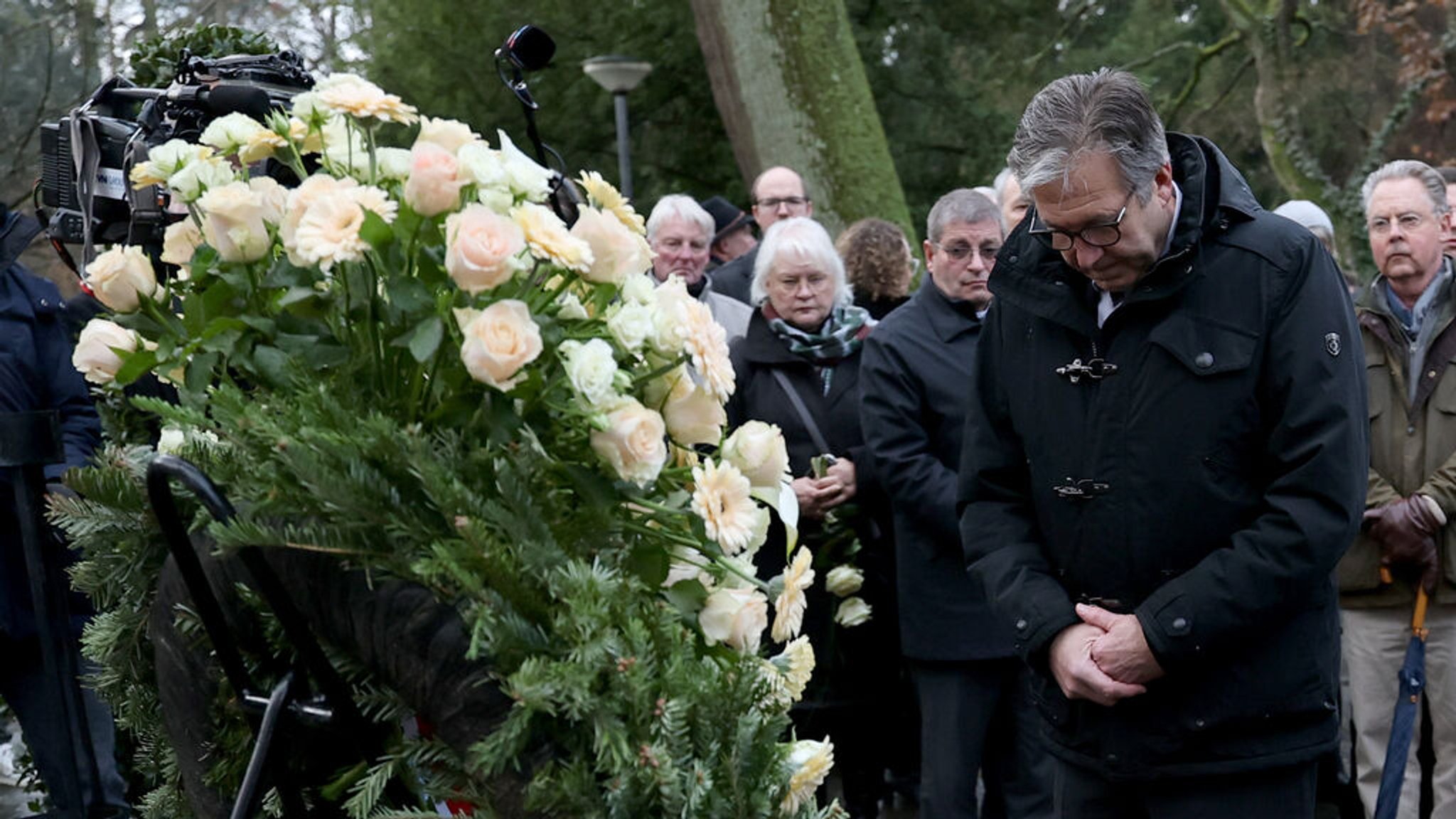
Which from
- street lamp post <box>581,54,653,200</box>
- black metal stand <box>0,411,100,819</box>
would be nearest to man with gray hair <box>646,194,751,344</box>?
black metal stand <box>0,411,100,819</box>

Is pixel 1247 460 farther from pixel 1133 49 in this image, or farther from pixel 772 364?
pixel 1133 49

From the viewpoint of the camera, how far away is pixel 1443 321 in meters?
5.10

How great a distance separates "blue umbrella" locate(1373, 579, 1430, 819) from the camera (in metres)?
4.72

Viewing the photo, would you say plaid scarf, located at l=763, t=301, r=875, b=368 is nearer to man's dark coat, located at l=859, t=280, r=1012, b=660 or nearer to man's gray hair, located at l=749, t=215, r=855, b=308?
man's gray hair, located at l=749, t=215, r=855, b=308

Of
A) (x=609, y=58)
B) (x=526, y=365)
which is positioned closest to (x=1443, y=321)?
(x=526, y=365)

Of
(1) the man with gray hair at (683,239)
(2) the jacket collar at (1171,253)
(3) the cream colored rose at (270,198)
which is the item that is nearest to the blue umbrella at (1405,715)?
(2) the jacket collar at (1171,253)

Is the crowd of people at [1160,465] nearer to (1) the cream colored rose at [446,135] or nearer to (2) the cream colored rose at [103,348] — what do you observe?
(1) the cream colored rose at [446,135]

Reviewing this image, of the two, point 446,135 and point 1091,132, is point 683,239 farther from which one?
point 446,135

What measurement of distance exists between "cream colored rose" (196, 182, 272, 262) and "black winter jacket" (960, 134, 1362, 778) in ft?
4.65

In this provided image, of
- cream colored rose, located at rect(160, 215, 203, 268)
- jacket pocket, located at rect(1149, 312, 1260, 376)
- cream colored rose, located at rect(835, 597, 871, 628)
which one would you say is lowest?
cream colored rose, located at rect(835, 597, 871, 628)

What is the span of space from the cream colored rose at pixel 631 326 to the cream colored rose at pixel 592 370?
64mm

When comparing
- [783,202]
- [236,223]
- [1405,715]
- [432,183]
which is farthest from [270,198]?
[783,202]

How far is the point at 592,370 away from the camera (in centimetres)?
208

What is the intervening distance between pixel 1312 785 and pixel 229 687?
1.86 m
